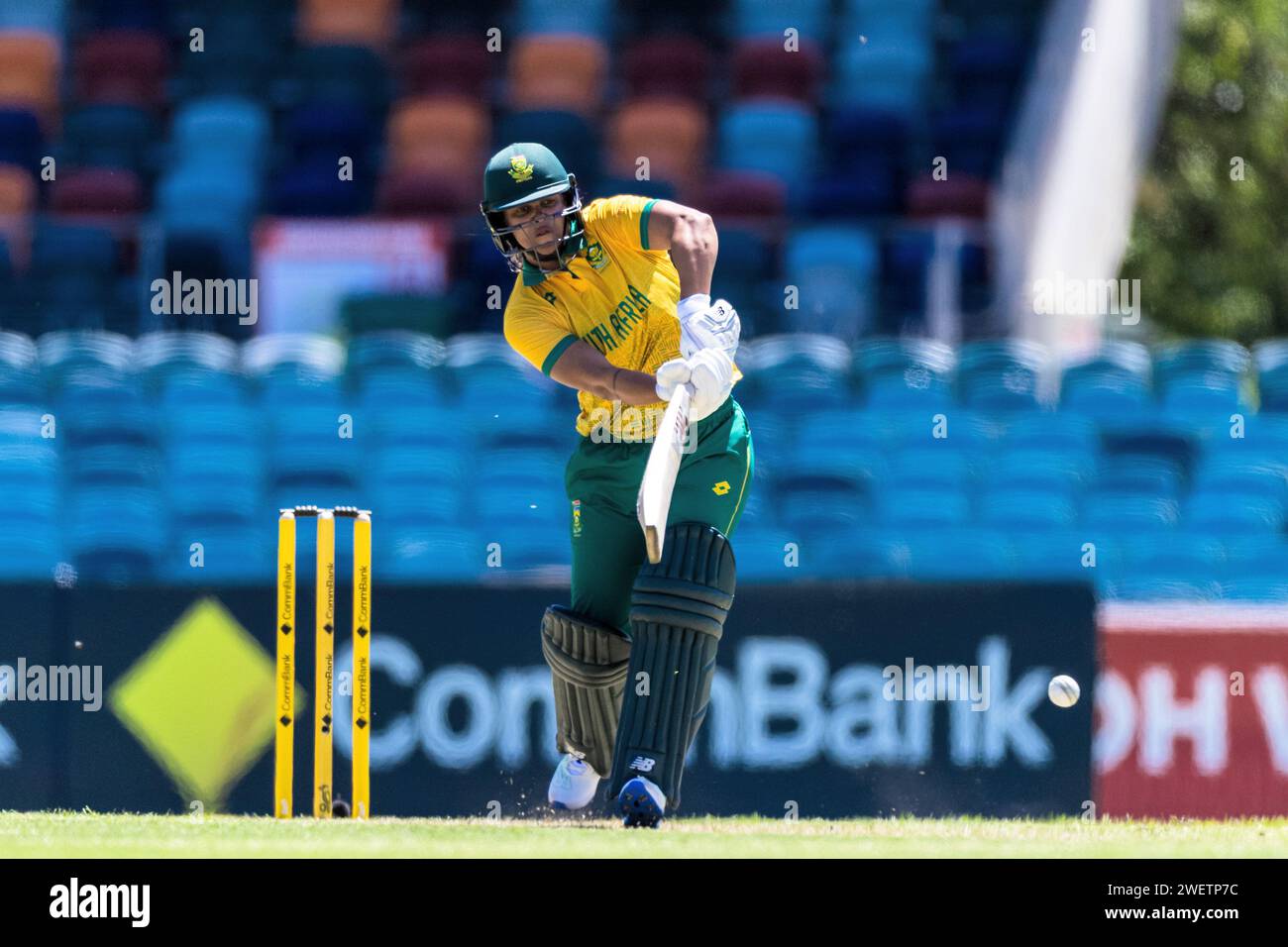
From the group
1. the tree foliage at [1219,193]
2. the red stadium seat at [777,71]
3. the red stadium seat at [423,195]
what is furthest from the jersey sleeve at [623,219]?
the tree foliage at [1219,193]

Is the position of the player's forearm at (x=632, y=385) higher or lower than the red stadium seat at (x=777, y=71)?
lower

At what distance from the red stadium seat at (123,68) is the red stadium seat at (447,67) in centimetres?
138

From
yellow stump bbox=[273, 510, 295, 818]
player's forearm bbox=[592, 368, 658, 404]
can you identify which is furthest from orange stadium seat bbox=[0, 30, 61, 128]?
player's forearm bbox=[592, 368, 658, 404]

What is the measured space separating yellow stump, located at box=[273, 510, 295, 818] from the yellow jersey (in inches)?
39.8

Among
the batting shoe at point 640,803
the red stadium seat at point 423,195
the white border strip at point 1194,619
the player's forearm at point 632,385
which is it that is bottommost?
the batting shoe at point 640,803

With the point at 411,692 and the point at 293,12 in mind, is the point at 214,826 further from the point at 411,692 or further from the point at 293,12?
the point at 293,12

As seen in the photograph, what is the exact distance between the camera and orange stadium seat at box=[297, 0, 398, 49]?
1234 centimetres

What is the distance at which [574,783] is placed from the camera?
622 centimetres

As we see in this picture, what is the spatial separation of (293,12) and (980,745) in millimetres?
7020

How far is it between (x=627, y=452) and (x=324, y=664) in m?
1.20

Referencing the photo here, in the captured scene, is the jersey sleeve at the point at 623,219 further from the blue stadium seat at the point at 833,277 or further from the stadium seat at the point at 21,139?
the stadium seat at the point at 21,139

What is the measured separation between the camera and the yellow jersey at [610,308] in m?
5.82

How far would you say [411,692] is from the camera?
7.20 meters

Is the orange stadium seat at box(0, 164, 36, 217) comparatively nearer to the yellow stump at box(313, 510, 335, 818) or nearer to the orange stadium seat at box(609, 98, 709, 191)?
the orange stadium seat at box(609, 98, 709, 191)
